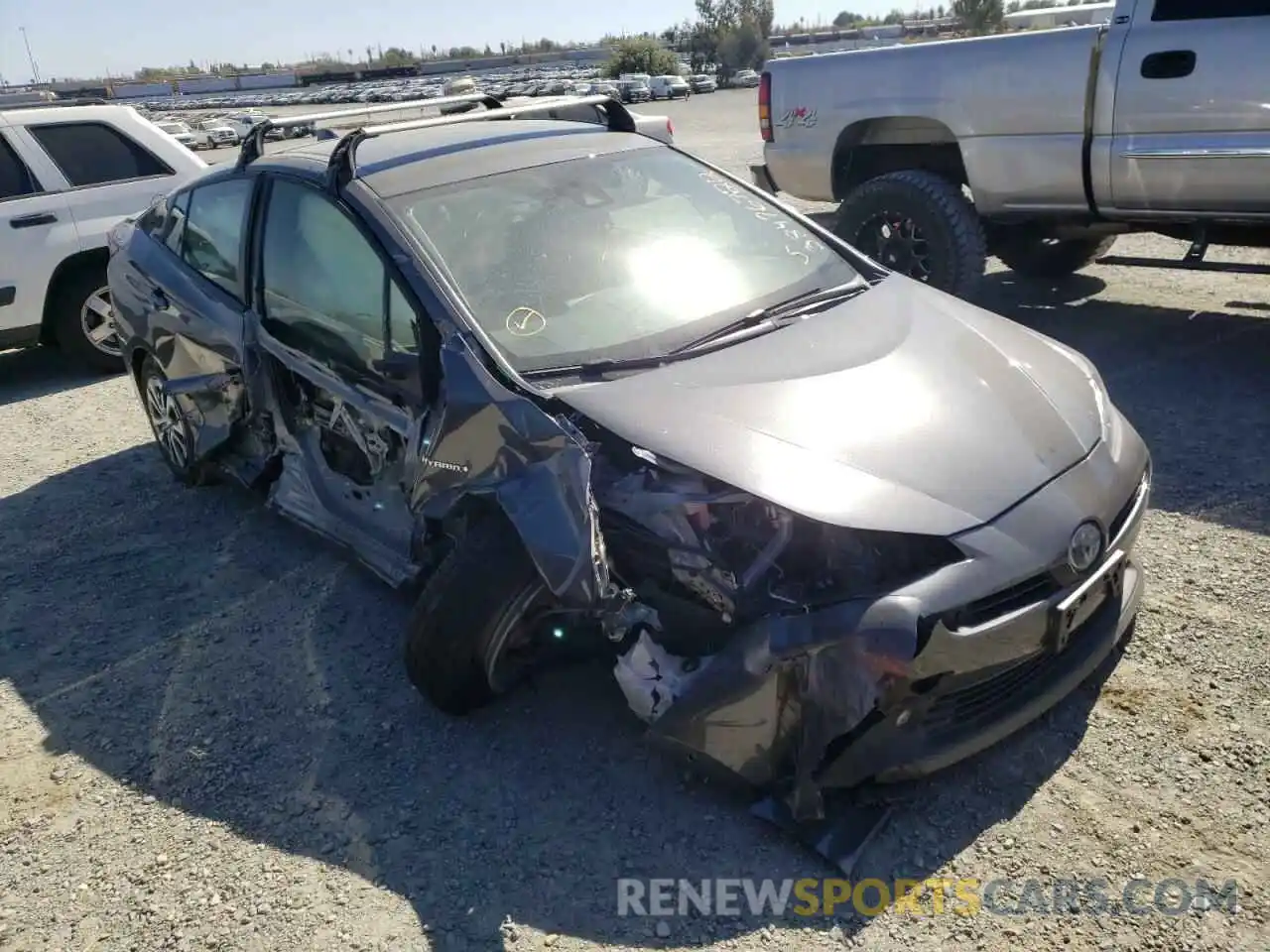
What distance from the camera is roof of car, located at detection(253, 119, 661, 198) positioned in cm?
347

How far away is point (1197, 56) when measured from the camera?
5270 mm

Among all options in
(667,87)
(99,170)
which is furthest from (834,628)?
(667,87)

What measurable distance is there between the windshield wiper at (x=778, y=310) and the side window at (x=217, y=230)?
6.81ft

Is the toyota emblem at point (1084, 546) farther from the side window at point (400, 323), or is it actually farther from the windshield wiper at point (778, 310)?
the side window at point (400, 323)

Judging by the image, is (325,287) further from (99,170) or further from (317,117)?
(99,170)

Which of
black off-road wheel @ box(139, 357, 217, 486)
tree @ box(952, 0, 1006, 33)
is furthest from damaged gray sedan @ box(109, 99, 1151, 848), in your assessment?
tree @ box(952, 0, 1006, 33)

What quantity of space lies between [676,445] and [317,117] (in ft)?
7.88

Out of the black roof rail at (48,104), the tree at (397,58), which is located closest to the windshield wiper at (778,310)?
the black roof rail at (48,104)

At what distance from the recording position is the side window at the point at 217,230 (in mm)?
4105

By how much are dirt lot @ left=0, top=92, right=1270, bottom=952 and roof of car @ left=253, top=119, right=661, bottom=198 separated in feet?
5.21

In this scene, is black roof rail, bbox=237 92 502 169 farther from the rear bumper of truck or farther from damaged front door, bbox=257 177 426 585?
the rear bumper of truck

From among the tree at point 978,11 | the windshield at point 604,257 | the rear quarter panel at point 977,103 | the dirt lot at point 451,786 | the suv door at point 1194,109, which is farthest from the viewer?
the tree at point 978,11

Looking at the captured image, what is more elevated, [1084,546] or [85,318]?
[1084,546]

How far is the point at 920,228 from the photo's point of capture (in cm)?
631
